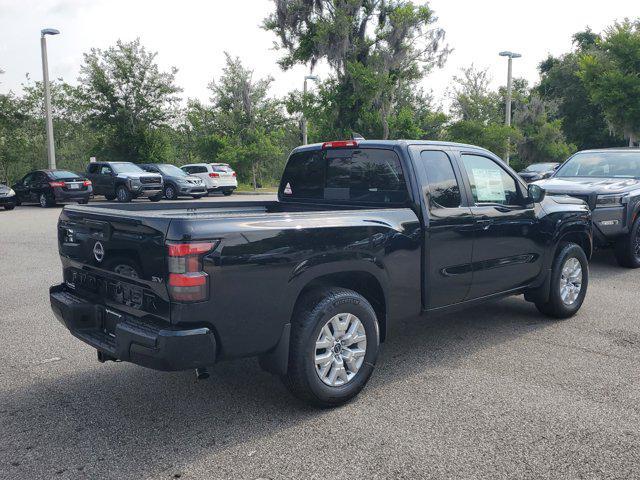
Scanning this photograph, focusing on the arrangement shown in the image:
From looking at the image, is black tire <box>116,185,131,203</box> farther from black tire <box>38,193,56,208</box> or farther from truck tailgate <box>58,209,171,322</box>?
truck tailgate <box>58,209,171,322</box>

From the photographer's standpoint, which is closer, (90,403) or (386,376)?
(90,403)

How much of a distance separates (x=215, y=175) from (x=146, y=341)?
84.0 feet

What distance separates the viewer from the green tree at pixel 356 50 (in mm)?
28688

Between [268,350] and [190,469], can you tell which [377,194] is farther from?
[190,469]

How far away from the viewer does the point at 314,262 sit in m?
3.79

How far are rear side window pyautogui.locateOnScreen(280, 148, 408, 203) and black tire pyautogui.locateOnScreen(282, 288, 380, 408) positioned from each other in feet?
3.52

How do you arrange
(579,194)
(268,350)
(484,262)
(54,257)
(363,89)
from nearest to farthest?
1. (268,350)
2. (484,262)
3. (579,194)
4. (54,257)
5. (363,89)

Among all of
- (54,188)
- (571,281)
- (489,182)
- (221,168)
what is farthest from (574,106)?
(489,182)

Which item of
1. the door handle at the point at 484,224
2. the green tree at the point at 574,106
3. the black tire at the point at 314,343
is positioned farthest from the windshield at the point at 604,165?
the green tree at the point at 574,106

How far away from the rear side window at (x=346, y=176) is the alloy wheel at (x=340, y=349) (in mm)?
1159

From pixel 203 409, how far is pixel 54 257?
7392mm

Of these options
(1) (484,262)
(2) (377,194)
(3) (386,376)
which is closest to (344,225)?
(2) (377,194)

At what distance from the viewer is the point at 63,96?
A: 40.1 meters

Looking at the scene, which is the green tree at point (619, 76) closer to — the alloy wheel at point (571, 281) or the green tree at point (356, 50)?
the green tree at point (356, 50)
